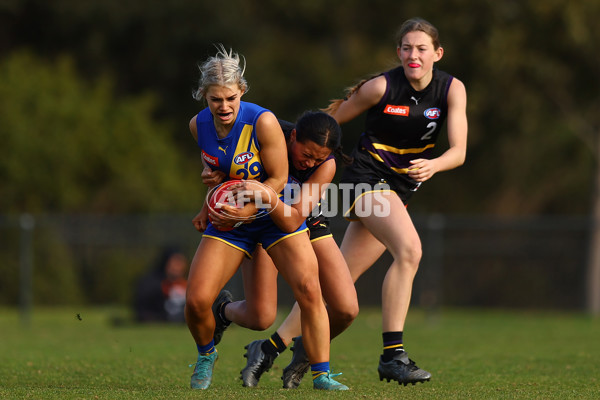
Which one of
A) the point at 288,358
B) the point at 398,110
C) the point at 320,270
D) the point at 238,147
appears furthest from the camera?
the point at 288,358

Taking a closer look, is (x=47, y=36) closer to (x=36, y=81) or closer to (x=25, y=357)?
(x=36, y=81)

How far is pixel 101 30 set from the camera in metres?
29.4

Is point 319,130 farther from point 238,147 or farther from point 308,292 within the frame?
point 308,292

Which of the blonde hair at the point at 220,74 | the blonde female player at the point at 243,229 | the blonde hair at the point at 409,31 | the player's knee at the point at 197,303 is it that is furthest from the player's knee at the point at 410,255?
the blonde hair at the point at 220,74

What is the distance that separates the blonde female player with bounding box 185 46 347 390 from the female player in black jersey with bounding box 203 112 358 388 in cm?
16

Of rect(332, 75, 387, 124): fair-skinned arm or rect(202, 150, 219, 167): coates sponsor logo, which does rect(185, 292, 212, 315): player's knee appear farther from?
rect(332, 75, 387, 124): fair-skinned arm

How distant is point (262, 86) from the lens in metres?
31.3

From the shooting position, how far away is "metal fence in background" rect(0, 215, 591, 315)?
1828cm

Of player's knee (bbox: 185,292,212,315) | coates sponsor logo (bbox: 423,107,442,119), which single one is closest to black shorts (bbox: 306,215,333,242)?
player's knee (bbox: 185,292,212,315)

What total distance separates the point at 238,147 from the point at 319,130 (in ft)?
1.71

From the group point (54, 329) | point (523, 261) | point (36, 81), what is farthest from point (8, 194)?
point (523, 261)

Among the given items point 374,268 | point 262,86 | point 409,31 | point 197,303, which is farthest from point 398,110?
point 262,86

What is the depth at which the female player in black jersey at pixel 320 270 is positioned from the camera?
19.5 feet

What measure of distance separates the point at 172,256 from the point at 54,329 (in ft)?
7.59
